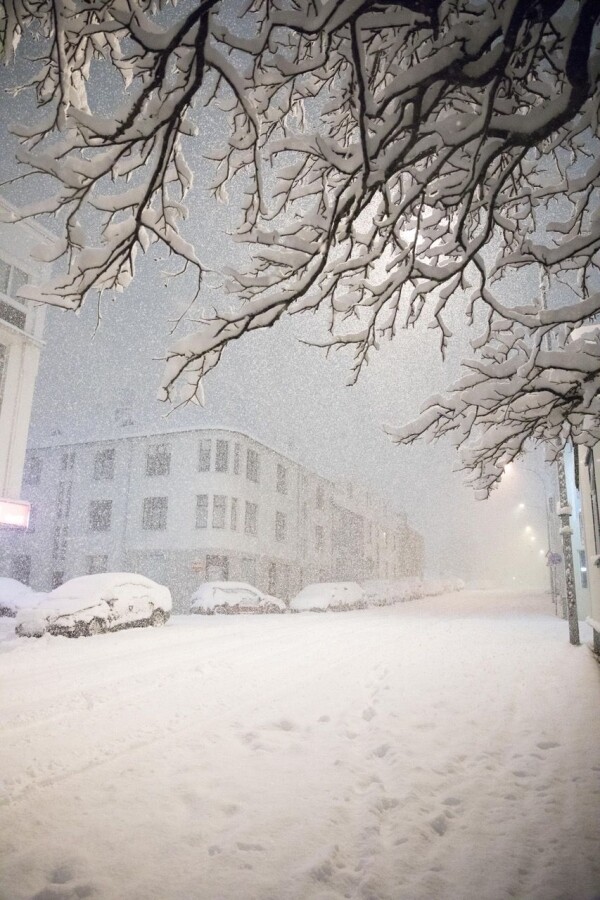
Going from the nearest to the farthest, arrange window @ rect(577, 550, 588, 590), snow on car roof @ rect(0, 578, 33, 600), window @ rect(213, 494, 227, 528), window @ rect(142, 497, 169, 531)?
1. snow on car roof @ rect(0, 578, 33, 600)
2. window @ rect(577, 550, 588, 590)
3. window @ rect(213, 494, 227, 528)
4. window @ rect(142, 497, 169, 531)

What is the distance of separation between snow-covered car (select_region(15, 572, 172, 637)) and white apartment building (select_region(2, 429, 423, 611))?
14072 millimetres

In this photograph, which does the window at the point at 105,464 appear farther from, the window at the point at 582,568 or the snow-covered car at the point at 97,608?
the window at the point at 582,568

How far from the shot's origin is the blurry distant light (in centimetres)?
1891

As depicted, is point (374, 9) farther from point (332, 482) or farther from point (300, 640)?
point (332, 482)

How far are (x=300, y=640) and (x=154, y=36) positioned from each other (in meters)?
13.0

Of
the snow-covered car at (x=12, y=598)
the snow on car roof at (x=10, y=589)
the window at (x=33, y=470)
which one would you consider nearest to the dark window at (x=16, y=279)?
the snow on car roof at (x=10, y=589)

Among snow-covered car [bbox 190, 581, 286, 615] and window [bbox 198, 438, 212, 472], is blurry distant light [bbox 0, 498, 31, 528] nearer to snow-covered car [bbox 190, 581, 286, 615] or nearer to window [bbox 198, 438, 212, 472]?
snow-covered car [bbox 190, 581, 286, 615]

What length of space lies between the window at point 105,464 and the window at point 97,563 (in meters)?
5.36

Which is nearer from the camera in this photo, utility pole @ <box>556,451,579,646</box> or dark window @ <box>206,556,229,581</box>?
utility pole @ <box>556,451,579,646</box>

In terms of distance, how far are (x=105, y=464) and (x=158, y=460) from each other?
4187 millimetres

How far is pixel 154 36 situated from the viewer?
313cm

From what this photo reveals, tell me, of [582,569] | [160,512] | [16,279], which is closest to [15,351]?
[16,279]

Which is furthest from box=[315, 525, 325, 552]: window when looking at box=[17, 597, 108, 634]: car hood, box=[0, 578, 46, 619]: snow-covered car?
box=[17, 597, 108, 634]: car hood

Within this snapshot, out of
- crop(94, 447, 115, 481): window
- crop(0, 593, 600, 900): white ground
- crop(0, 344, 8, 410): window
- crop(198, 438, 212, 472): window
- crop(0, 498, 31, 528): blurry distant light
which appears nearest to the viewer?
crop(0, 593, 600, 900): white ground
